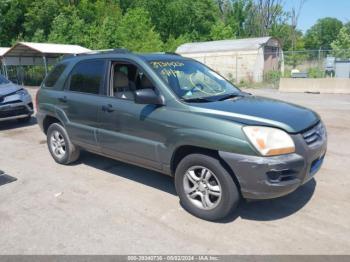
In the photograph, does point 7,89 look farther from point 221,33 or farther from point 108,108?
point 221,33

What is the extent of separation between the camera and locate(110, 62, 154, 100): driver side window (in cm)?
512

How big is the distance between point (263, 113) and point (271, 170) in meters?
0.72

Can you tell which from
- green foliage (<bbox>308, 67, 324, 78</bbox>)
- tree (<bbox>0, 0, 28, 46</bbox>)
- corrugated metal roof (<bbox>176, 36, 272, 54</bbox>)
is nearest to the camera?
green foliage (<bbox>308, 67, 324, 78</bbox>)

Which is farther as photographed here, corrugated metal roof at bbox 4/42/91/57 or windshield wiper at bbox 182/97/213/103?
corrugated metal roof at bbox 4/42/91/57

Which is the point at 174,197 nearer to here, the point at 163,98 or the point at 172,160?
the point at 172,160

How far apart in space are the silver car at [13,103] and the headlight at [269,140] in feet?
25.1

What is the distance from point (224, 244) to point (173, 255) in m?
0.54

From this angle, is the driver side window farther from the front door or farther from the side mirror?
the side mirror

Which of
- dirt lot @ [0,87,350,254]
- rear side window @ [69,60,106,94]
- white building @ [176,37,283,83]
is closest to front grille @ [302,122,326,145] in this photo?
dirt lot @ [0,87,350,254]

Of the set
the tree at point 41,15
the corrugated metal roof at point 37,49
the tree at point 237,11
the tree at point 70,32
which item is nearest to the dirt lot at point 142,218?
the corrugated metal roof at point 37,49

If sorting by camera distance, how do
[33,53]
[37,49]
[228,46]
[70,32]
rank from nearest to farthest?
[37,49] → [228,46] → [33,53] → [70,32]

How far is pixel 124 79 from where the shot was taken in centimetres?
526

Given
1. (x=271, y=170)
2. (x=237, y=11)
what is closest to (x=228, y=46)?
(x=271, y=170)

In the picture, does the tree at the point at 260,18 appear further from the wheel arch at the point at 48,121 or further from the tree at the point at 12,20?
the wheel arch at the point at 48,121
